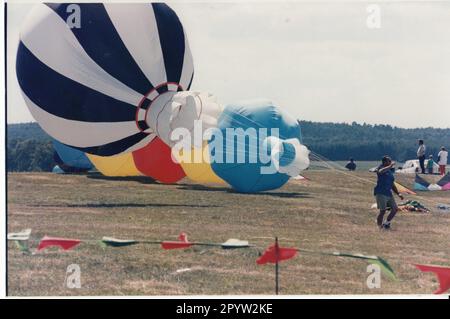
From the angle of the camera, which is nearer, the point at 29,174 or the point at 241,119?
the point at 241,119

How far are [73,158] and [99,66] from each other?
2.93m

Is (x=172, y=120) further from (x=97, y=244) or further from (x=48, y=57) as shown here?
(x=97, y=244)

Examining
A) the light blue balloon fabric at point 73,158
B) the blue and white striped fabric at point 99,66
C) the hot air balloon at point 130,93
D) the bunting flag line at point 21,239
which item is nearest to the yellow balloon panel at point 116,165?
the light blue balloon fabric at point 73,158

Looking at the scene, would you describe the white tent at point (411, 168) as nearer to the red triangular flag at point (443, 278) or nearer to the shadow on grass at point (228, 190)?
the shadow on grass at point (228, 190)

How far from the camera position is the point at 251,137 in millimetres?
10445

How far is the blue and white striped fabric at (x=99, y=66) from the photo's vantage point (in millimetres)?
10055

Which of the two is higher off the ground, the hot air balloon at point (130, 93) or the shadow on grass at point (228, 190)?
the hot air balloon at point (130, 93)

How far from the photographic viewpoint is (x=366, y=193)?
37.0 feet

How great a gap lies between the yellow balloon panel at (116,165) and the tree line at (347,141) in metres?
0.85

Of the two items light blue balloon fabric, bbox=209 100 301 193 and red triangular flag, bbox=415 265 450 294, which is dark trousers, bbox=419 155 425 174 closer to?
light blue balloon fabric, bbox=209 100 301 193

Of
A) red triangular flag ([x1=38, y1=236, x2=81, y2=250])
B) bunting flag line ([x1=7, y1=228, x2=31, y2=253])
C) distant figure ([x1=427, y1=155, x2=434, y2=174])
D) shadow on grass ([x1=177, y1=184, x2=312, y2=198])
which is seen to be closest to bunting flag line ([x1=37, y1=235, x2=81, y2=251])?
red triangular flag ([x1=38, y1=236, x2=81, y2=250])

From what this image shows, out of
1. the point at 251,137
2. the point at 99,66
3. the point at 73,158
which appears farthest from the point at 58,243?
the point at 73,158
